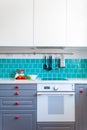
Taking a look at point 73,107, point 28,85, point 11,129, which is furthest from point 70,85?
point 11,129

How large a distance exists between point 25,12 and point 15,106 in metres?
1.31

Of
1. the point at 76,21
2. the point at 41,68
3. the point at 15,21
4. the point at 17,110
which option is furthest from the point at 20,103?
the point at 76,21

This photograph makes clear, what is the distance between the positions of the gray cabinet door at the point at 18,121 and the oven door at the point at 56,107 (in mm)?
105

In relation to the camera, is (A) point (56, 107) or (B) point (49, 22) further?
(B) point (49, 22)

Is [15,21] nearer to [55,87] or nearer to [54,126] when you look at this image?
[55,87]

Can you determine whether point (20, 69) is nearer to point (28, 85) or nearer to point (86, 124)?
point (28, 85)

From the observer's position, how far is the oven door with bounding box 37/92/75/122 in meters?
2.64

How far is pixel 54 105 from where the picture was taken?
2.66 meters

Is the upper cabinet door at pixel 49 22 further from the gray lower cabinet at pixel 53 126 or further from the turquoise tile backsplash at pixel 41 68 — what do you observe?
the gray lower cabinet at pixel 53 126

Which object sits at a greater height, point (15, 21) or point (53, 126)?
point (15, 21)

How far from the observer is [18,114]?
264cm

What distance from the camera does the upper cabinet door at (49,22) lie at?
9.27 ft

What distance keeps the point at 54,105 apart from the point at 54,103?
0.03m

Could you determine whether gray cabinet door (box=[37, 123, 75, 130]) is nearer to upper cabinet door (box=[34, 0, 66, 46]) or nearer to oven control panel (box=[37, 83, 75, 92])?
oven control panel (box=[37, 83, 75, 92])
